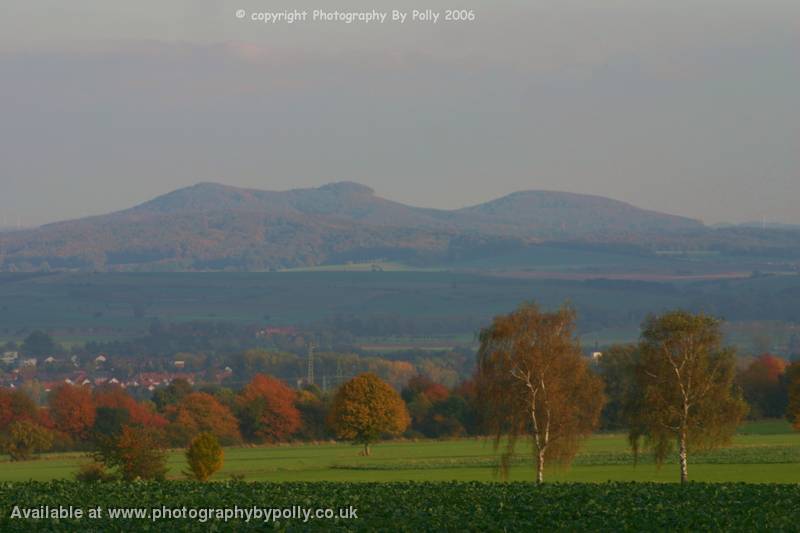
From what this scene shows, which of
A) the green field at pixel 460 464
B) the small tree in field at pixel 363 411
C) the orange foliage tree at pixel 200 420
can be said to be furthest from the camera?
the orange foliage tree at pixel 200 420

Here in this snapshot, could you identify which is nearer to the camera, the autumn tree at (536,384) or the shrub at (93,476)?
the autumn tree at (536,384)

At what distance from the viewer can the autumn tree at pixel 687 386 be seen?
45781 mm

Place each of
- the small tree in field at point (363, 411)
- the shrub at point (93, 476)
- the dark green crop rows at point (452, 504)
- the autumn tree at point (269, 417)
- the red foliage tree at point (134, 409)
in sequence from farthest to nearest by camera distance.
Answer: the autumn tree at point (269, 417)
the red foliage tree at point (134, 409)
the small tree in field at point (363, 411)
the shrub at point (93, 476)
the dark green crop rows at point (452, 504)

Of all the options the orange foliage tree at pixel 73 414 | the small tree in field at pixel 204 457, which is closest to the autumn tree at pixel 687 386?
the small tree in field at pixel 204 457

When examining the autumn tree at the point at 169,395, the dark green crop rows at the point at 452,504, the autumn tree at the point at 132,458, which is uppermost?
the dark green crop rows at the point at 452,504

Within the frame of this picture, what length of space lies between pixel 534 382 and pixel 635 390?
380cm

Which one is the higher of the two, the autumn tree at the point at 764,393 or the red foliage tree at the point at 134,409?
the autumn tree at the point at 764,393

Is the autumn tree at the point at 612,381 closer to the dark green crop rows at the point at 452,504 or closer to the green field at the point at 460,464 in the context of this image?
the green field at the point at 460,464

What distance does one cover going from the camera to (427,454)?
74.4 metres

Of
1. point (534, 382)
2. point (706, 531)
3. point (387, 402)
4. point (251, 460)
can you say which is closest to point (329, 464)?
point (251, 460)

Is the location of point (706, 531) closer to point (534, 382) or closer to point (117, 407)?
point (534, 382)

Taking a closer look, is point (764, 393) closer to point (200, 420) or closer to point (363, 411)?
point (363, 411)

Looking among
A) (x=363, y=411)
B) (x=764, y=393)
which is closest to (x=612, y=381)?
(x=764, y=393)

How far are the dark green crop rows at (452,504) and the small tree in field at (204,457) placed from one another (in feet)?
46.7
